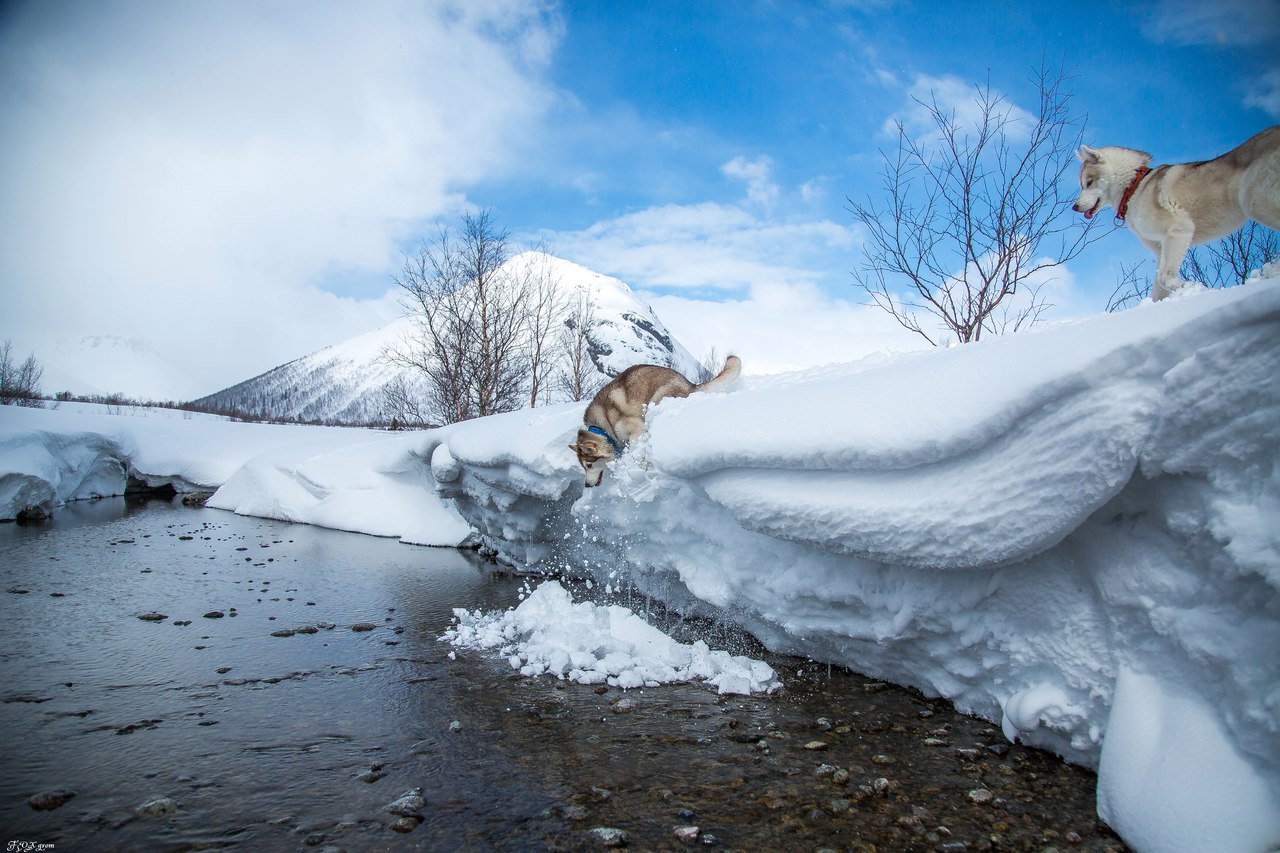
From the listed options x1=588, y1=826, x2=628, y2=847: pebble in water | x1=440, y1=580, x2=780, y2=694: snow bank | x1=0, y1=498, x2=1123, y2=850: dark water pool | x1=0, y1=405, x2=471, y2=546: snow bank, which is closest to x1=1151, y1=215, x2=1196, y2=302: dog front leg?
x1=0, y1=498, x2=1123, y2=850: dark water pool

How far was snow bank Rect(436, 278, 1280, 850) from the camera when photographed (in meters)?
2.23

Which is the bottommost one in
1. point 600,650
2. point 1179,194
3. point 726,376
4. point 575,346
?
point 600,650

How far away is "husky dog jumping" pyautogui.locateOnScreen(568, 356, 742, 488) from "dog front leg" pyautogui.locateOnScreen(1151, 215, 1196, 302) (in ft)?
12.0

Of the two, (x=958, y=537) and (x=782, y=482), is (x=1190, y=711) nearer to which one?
(x=958, y=537)

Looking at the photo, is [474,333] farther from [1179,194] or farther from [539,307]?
[1179,194]

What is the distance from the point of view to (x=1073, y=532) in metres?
2.98

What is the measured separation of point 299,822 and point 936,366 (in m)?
3.92

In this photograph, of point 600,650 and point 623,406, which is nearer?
point 600,650

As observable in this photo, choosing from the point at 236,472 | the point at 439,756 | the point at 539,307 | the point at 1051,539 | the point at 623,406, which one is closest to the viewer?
the point at 1051,539

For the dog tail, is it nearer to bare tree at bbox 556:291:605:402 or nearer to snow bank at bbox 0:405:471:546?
snow bank at bbox 0:405:471:546

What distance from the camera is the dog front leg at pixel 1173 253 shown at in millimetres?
4746

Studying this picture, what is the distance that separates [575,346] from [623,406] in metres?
20.7

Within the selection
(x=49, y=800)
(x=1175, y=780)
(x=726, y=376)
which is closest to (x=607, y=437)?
(x=726, y=376)

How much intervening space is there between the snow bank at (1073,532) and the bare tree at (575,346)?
70.6ft
